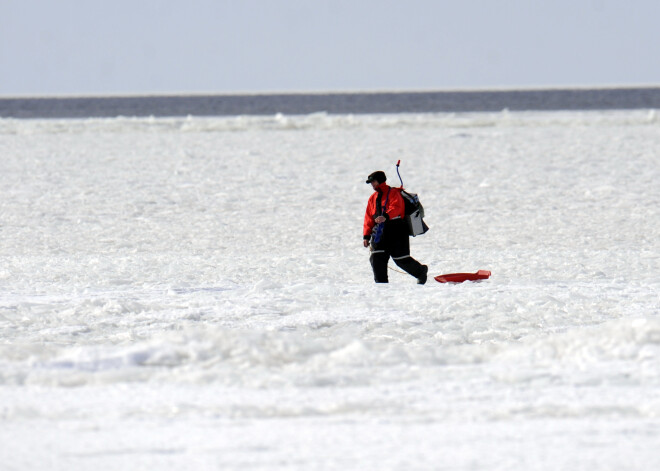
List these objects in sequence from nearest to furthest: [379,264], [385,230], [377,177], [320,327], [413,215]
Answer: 1. [320,327]
2. [377,177]
3. [413,215]
4. [385,230]
5. [379,264]

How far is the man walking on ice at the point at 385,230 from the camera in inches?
277

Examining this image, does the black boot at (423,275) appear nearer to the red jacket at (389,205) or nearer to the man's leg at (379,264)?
the man's leg at (379,264)

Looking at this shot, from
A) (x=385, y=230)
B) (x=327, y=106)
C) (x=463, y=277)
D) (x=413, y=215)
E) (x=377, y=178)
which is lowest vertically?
(x=327, y=106)

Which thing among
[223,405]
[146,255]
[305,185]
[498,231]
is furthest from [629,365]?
[305,185]

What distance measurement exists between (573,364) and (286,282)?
356 cm

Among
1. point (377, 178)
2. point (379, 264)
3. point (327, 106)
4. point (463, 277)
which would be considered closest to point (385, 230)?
point (379, 264)

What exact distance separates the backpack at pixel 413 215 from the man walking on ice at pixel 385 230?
0.14 feet

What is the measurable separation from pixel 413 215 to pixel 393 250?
0.35 meters

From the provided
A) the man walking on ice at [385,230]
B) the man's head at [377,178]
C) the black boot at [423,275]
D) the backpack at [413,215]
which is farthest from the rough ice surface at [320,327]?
the man's head at [377,178]

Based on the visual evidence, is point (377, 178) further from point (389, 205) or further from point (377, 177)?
point (389, 205)

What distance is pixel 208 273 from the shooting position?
8.10 meters

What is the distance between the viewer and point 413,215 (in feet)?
23.2

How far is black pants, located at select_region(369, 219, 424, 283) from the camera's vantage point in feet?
23.5

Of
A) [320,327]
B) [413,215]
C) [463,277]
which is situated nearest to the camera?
[320,327]
